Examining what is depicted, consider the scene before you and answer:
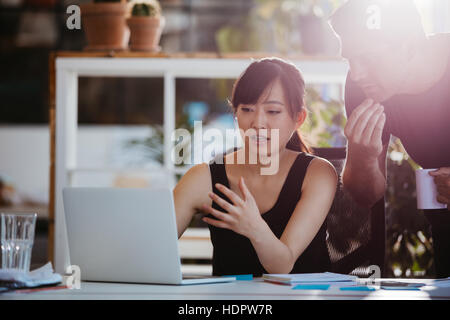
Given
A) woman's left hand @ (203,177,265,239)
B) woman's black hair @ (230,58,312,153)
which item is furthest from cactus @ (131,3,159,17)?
woman's left hand @ (203,177,265,239)

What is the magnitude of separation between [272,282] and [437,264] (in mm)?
1061

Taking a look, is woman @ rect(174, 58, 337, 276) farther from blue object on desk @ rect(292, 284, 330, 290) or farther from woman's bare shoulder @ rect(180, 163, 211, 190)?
blue object on desk @ rect(292, 284, 330, 290)

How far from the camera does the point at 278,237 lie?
2.31 metres

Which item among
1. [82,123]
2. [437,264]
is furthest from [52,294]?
[82,123]

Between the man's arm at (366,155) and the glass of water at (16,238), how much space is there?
114 centimetres

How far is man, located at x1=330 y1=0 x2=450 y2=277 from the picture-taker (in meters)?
2.50

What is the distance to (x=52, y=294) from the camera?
1.55 meters

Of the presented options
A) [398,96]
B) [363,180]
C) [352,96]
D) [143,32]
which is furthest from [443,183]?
[143,32]

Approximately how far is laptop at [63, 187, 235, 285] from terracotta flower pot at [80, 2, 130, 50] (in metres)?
1.70

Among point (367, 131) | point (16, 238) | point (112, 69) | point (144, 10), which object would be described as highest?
point (144, 10)

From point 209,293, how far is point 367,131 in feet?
3.81

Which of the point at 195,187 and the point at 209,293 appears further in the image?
the point at 195,187

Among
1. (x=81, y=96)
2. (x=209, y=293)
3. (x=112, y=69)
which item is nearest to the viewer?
(x=209, y=293)

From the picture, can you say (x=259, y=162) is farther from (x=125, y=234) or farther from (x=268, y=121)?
(x=125, y=234)
